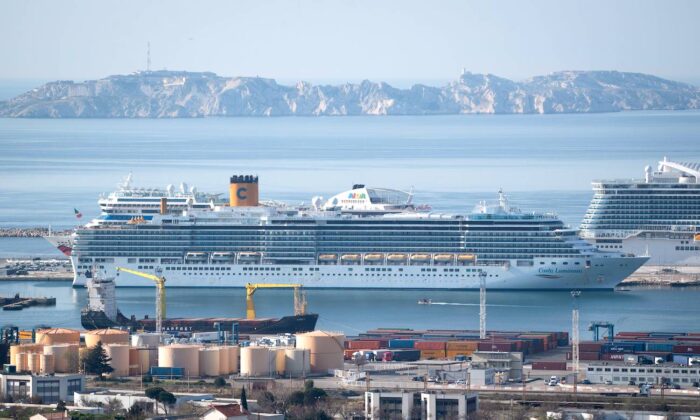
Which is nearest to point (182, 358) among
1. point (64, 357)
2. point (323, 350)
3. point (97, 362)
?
point (97, 362)

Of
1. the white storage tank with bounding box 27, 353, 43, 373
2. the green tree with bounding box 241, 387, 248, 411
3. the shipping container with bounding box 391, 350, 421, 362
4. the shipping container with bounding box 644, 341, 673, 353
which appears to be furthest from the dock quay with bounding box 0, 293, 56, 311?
the green tree with bounding box 241, 387, 248, 411

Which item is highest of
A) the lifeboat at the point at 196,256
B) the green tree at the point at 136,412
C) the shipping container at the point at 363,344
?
the lifeboat at the point at 196,256

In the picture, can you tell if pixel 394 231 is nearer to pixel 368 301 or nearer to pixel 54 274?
pixel 368 301

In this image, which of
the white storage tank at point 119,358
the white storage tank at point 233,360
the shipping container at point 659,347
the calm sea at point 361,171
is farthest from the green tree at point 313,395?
the calm sea at point 361,171

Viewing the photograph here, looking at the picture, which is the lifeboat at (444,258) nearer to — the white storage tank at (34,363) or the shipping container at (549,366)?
the shipping container at (549,366)

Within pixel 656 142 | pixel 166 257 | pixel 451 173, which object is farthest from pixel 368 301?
pixel 656 142
